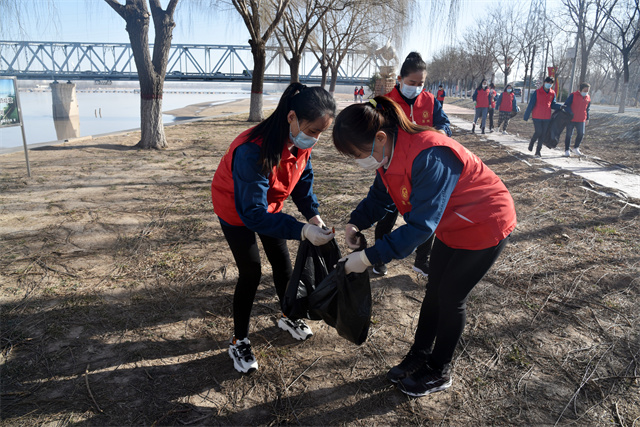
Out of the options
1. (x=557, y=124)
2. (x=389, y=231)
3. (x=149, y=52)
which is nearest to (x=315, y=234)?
(x=389, y=231)

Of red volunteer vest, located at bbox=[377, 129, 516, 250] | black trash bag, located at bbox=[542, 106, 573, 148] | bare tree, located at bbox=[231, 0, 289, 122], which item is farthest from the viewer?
bare tree, located at bbox=[231, 0, 289, 122]

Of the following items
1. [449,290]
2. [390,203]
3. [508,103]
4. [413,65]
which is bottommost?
[449,290]

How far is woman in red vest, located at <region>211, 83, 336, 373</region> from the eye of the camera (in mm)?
1997

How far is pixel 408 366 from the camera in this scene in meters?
2.36

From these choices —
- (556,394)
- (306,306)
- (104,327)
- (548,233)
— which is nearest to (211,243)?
(104,327)

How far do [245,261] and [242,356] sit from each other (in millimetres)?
601

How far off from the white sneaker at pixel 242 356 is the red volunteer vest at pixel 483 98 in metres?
13.2

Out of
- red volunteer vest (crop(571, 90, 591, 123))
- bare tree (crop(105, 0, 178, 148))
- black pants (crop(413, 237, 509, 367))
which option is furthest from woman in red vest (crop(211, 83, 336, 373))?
red volunteer vest (crop(571, 90, 591, 123))

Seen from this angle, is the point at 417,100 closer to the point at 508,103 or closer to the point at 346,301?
the point at 346,301

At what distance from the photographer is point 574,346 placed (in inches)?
105

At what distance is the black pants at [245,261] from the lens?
2242 mm

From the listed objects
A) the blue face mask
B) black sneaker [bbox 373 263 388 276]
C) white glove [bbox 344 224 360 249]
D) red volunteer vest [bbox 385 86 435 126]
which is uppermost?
red volunteer vest [bbox 385 86 435 126]

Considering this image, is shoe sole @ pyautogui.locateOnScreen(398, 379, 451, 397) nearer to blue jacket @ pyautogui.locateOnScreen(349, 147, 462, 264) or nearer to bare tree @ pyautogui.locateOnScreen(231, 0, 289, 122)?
blue jacket @ pyautogui.locateOnScreen(349, 147, 462, 264)

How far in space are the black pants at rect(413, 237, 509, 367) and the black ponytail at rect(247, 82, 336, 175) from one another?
0.94 metres
